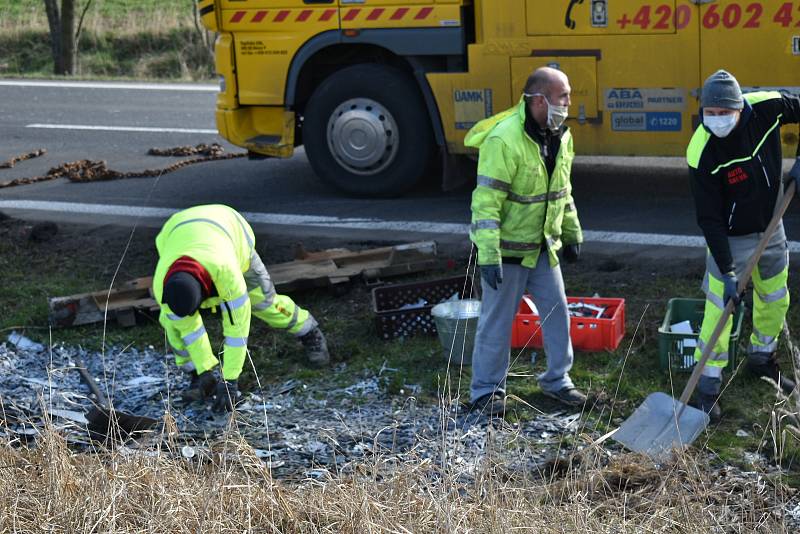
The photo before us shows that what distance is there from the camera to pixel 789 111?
5898 mm

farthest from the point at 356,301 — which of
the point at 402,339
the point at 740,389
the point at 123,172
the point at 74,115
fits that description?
the point at 74,115

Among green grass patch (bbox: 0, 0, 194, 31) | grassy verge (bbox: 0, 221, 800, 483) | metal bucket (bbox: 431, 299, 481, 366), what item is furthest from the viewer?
green grass patch (bbox: 0, 0, 194, 31)

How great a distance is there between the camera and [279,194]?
11.2 m

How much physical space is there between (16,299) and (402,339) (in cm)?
302

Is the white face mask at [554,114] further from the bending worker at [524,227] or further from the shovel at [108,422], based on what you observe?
the shovel at [108,422]

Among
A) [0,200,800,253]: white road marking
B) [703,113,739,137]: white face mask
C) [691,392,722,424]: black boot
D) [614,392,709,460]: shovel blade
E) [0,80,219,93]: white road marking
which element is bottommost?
[691,392,722,424]: black boot

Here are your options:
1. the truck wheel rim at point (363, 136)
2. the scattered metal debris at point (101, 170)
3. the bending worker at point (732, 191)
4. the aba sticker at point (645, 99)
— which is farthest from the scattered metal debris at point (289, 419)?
the scattered metal debris at point (101, 170)

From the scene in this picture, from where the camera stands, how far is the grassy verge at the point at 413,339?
6.04 m

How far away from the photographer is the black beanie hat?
5945 mm

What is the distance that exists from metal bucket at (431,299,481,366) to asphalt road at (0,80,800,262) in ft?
7.17

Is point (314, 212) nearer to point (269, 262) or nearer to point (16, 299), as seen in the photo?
point (269, 262)

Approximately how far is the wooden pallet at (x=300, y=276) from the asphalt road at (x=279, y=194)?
911mm

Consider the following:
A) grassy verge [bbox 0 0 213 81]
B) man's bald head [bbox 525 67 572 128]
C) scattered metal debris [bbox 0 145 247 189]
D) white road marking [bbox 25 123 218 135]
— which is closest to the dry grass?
man's bald head [bbox 525 67 572 128]

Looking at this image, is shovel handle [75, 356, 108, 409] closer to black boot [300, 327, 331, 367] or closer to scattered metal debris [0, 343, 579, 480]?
scattered metal debris [0, 343, 579, 480]
